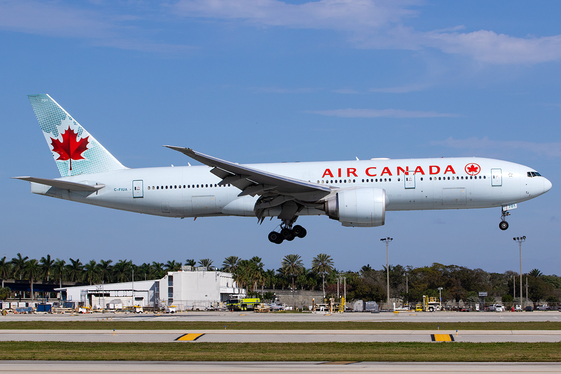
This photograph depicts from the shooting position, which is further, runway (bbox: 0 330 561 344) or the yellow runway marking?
the yellow runway marking

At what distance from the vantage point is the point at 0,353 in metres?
19.5

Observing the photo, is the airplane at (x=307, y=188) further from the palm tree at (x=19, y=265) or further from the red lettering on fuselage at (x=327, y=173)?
the palm tree at (x=19, y=265)

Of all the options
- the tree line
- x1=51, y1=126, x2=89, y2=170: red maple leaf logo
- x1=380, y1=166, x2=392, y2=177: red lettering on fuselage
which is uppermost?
x1=51, y1=126, x2=89, y2=170: red maple leaf logo

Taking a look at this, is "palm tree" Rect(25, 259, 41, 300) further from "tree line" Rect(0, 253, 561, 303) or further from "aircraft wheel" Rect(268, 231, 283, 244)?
"aircraft wheel" Rect(268, 231, 283, 244)

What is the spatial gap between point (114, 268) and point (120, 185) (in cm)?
12094

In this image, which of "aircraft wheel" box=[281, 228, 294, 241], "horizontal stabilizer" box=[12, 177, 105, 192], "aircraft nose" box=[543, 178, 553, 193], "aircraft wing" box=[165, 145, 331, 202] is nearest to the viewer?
"aircraft wing" box=[165, 145, 331, 202]

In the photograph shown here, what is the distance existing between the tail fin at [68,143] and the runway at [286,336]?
1215cm

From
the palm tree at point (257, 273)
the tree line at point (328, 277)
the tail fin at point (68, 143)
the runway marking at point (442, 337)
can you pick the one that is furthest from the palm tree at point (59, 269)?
the runway marking at point (442, 337)

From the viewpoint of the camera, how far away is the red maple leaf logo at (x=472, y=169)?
31797 mm

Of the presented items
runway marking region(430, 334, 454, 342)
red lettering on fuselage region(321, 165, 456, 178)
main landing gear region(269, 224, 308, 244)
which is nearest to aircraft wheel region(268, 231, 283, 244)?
main landing gear region(269, 224, 308, 244)

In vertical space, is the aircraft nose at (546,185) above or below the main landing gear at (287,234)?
above

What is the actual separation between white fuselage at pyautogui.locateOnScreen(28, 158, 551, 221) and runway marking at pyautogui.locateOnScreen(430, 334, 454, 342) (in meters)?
9.63

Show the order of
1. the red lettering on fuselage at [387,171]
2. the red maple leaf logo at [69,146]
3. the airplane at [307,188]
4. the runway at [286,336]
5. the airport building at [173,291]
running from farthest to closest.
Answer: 1. the airport building at [173,291]
2. the red maple leaf logo at [69,146]
3. the red lettering on fuselage at [387,171]
4. the airplane at [307,188]
5. the runway at [286,336]

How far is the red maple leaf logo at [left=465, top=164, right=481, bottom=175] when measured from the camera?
1252 inches
